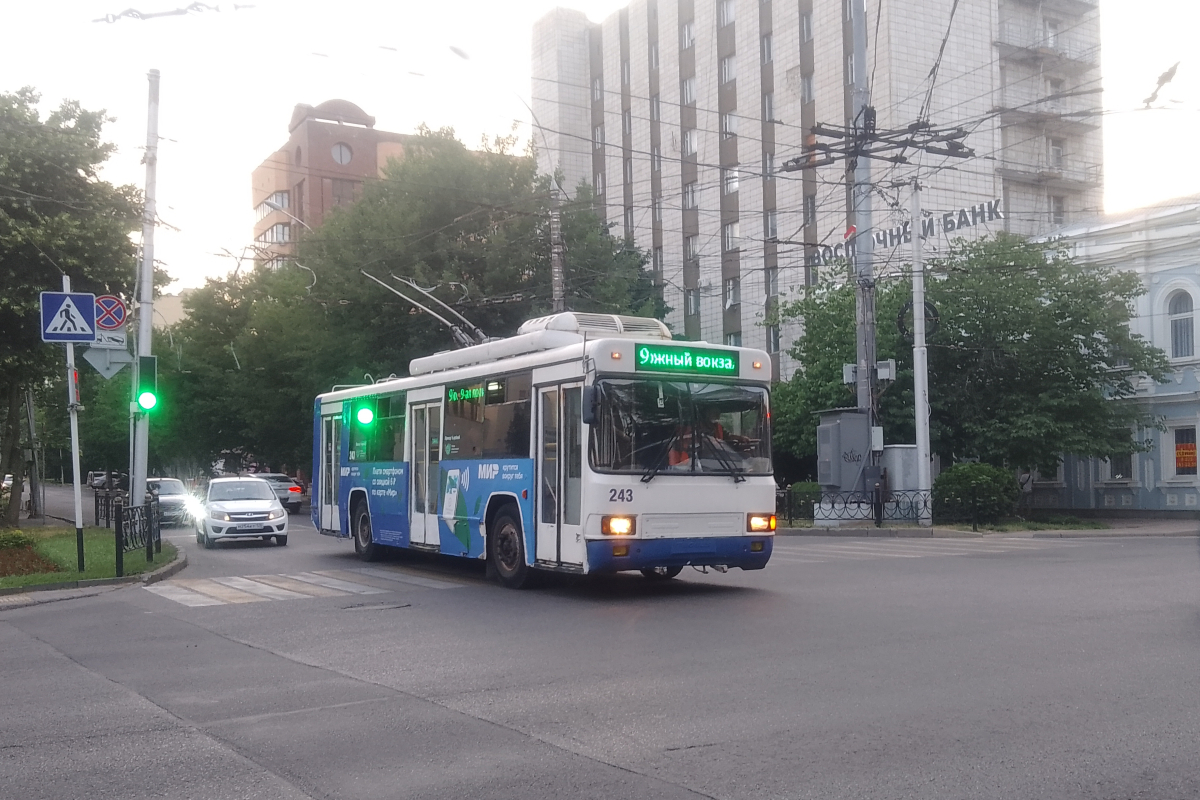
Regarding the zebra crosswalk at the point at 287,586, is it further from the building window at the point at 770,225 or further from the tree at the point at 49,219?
the building window at the point at 770,225

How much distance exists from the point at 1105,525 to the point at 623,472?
24.0 metres

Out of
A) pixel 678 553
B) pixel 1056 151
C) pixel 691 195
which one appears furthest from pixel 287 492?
pixel 678 553

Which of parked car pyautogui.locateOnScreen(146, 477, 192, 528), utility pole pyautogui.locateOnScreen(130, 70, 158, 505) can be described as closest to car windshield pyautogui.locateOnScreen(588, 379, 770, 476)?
utility pole pyautogui.locateOnScreen(130, 70, 158, 505)

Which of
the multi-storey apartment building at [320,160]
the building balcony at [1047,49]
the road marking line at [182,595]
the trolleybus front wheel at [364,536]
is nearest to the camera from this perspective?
the road marking line at [182,595]

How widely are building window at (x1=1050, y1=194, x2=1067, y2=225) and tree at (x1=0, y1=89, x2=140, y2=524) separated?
33866 mm

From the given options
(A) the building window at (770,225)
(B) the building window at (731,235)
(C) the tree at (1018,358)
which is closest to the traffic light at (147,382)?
(C) the tree at (1018,358)

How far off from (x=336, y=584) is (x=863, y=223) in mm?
16650

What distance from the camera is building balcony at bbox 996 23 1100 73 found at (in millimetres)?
45969

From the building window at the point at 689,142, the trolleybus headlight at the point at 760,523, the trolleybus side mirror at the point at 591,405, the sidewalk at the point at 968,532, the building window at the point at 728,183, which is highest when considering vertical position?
the building window at the point at 689,142

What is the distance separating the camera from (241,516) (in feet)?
85.5

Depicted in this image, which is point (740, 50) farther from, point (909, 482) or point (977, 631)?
point (977, 631)

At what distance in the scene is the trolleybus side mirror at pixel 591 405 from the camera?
44.2ft

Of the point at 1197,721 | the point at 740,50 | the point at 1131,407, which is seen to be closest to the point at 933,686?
the point at 1197,721

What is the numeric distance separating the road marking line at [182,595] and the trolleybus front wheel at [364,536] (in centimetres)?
410
